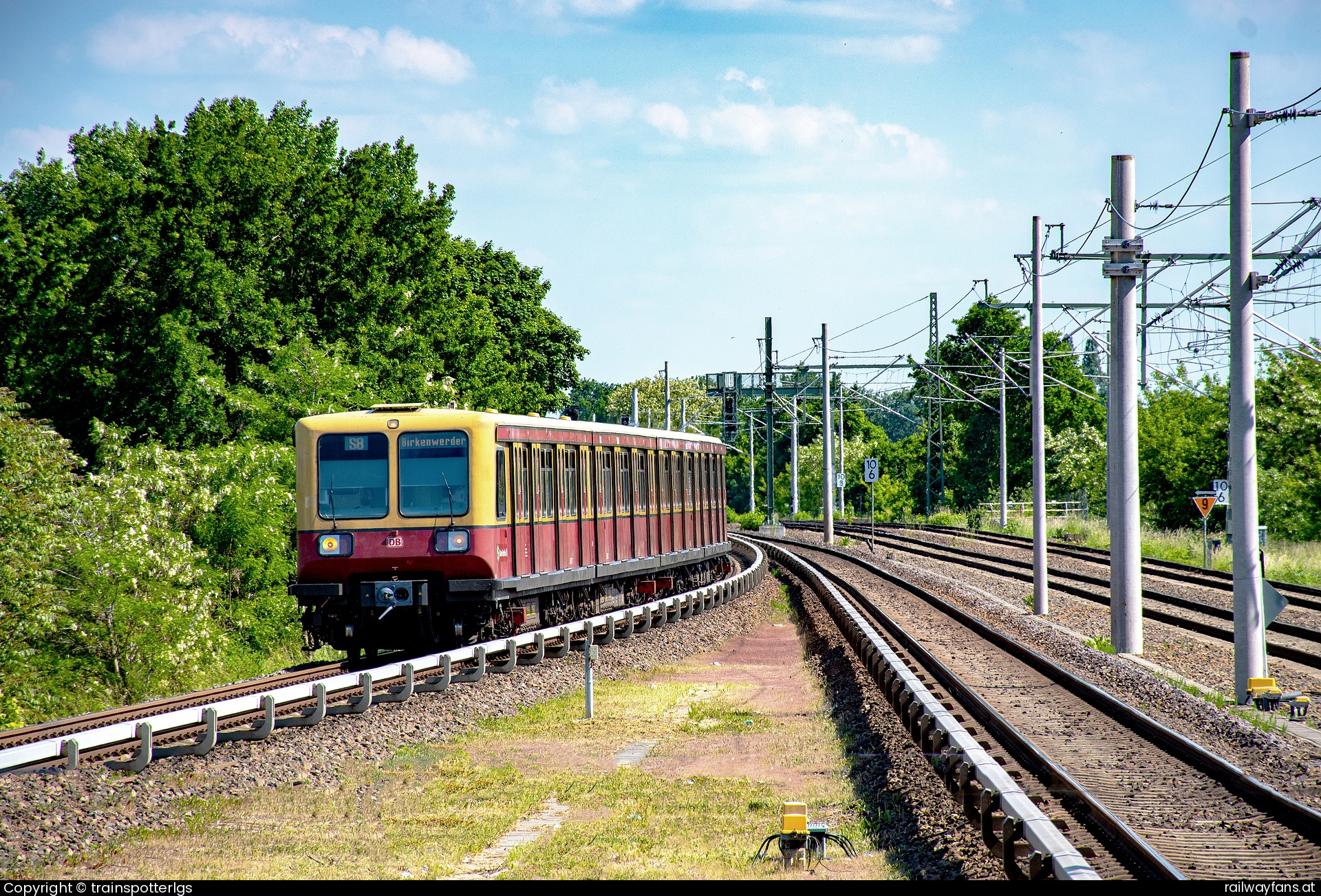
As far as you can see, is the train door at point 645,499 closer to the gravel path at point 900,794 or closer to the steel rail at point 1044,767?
the steel rail at point 1044,767

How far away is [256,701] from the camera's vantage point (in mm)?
12070

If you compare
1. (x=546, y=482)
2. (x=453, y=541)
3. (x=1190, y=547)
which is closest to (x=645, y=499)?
(x=546, y=482)

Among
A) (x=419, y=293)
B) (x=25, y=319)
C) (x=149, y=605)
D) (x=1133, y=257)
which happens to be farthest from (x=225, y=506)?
(x=1133, y=257)

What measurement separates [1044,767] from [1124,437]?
9723 mm

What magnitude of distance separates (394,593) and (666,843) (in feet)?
25.6

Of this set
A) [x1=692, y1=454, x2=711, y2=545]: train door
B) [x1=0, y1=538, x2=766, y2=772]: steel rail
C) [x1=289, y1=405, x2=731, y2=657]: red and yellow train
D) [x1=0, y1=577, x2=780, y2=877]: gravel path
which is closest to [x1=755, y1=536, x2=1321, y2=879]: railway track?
[x1=0, y1=538, x2=766, y2=772]: steel rail

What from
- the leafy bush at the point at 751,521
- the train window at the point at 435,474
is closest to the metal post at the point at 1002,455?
the leafy bush at the point at 751,521

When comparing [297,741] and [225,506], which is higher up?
[225,506]

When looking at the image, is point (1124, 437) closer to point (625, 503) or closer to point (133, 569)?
point (625, 503)

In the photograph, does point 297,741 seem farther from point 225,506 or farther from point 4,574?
point 225,506

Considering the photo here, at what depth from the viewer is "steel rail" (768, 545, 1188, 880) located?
24.9ft

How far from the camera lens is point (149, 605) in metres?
24.1

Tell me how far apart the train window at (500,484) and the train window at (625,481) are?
595 cm

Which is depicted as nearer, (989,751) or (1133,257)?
(989,751)
